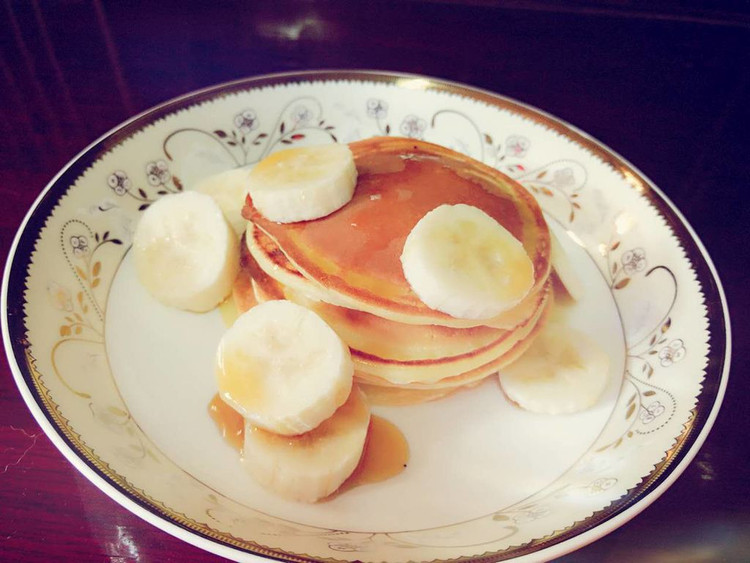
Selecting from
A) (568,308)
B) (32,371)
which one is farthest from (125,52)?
(568,308)

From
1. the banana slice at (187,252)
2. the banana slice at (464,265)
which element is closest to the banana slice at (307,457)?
the banana slice at (464,265)

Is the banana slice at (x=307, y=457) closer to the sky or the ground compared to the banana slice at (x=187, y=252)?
closer to the ground

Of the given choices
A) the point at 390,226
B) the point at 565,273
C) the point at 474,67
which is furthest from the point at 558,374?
the point at 474,67

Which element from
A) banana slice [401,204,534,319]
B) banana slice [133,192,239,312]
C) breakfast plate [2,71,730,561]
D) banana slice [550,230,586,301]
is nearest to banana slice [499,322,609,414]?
breakfast plate [2,71,730,561]

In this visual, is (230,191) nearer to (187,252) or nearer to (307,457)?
(187,252)

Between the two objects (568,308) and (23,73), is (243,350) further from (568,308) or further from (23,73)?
(23,73)

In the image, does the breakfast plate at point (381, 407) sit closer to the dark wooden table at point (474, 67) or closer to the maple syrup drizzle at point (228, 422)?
the maple syrup drizzle at point (228, 422)
